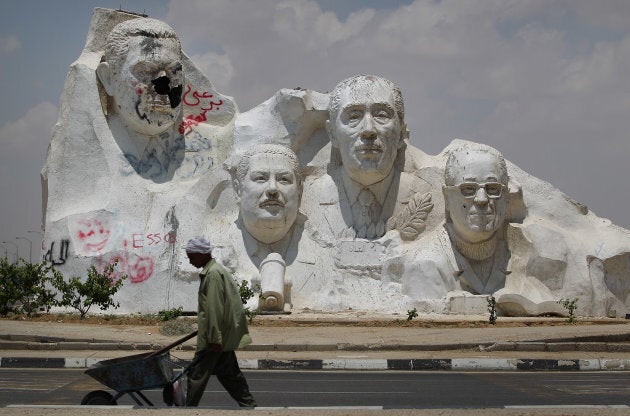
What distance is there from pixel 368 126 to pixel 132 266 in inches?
176

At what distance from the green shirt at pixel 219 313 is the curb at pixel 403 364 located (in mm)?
3784

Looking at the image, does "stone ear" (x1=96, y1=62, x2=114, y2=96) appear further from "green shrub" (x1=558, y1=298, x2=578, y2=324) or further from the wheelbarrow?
the wheelbarrow

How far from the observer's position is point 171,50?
53.5 feet

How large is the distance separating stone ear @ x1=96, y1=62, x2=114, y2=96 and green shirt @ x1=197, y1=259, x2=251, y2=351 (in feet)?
36.0

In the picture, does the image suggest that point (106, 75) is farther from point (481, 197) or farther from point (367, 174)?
point (481, 197)

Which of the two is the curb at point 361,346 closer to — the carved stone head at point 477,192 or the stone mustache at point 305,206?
the stone mustache at point 305,206

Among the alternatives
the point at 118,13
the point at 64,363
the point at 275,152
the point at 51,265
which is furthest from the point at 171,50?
the point at 64,363

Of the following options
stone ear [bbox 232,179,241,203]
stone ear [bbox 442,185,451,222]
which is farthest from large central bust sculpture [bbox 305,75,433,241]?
stone ear [bbox 232,179,241,203]

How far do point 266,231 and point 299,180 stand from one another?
1001 millimetres

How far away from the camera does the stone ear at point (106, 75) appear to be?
54.0 feet

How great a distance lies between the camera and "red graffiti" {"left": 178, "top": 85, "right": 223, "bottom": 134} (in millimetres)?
17484

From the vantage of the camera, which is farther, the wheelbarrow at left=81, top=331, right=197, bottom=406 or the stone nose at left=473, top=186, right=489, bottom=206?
the stone nose at left=473, top=186, right=489, bottom=206

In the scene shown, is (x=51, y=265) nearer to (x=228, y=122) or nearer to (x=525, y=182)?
(x=228, y=122)

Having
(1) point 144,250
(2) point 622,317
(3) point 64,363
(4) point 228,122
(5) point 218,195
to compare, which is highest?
(4) point 228,122
